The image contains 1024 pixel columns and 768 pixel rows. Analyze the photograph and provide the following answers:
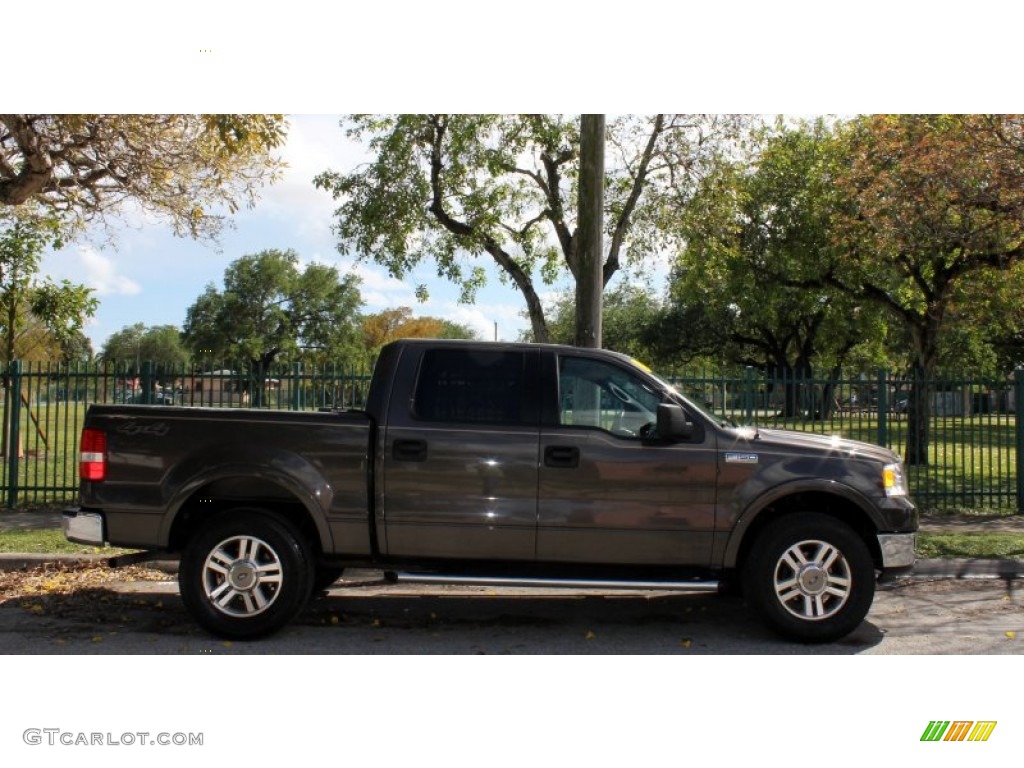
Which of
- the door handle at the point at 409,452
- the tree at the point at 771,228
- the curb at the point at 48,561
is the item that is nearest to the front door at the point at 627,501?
the door handle at the point at 409,452

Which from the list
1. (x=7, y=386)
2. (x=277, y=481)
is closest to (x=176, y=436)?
(x=277, y=481)

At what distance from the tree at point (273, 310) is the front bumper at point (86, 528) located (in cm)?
5482

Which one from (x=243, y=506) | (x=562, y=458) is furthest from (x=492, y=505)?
(x=243, y=506)

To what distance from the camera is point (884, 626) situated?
6336mm

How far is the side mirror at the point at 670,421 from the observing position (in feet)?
18.2

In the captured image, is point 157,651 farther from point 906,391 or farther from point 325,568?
point 906,391

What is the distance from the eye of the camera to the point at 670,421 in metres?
5.54

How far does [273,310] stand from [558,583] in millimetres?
58680

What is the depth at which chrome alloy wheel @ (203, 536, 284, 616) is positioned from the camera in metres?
5.70

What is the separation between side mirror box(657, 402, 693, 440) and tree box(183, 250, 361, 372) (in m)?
55.7

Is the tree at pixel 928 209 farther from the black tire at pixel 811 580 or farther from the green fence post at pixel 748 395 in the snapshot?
the black tire at pixel 811 580

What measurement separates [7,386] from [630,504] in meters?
9.22
